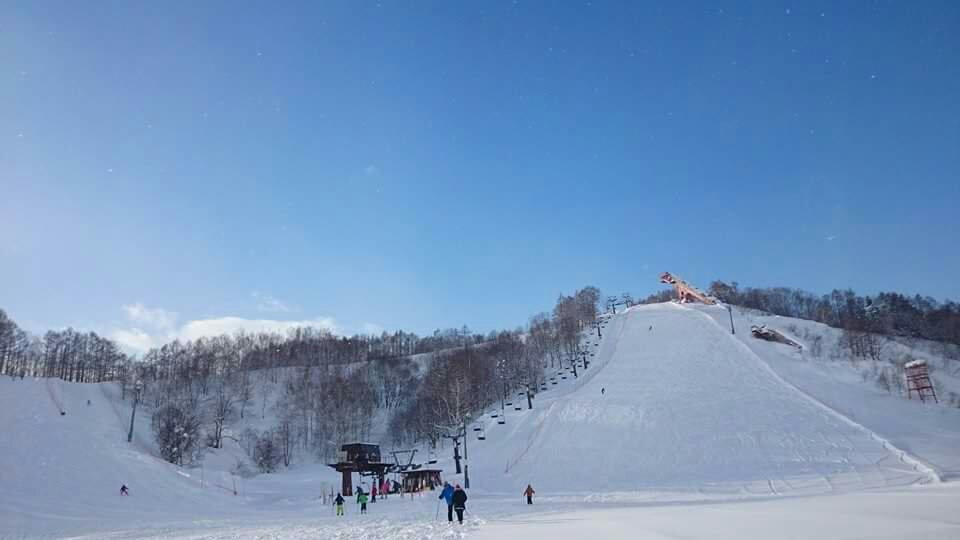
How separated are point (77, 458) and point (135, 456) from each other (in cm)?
364

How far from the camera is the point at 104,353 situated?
358 feet

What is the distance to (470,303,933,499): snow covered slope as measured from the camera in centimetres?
3039

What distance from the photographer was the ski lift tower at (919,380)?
49.7 metres

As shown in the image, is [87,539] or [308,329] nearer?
[87,539]

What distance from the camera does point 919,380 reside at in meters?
50.5

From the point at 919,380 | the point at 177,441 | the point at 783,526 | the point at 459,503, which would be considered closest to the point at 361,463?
the point at 177,441

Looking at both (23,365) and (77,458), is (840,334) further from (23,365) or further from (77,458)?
(23,365)

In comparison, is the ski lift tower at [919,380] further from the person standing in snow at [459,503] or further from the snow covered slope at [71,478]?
the snow covered slope at [71,478]

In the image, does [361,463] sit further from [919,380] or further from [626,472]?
[919,380]

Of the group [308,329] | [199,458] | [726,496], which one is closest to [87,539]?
[726,496]

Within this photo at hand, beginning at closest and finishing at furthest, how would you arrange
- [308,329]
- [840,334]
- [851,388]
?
[851,388] → [840,334] → [308,329]

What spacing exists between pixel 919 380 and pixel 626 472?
111 ft

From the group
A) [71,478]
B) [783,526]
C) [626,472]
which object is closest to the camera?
[783,526]

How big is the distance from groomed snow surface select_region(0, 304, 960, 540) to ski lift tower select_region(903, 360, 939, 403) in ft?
12.8
